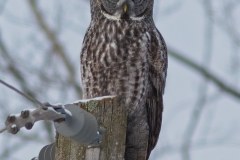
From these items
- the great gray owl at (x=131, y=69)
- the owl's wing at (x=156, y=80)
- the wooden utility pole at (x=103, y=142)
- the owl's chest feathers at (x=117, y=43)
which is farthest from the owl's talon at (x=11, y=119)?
the owl's chest feathers at (x=117, y=43)

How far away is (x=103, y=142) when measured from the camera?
16.8ft

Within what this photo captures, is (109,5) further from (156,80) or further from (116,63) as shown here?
(156,80)

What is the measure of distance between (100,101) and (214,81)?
11.9 m

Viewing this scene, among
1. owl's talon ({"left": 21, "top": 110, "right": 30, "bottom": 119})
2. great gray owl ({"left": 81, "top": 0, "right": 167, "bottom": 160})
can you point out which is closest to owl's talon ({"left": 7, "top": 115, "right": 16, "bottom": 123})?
owl's talon ({"left": 21, "top": 110, "right": 30, "bottom": 119})

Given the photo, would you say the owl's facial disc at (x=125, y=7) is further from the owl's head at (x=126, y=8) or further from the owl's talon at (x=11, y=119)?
the owl's talon at (x=11, y=119)

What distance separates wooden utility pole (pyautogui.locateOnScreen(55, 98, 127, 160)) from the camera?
5090 mm

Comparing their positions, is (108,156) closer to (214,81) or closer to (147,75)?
(147,75)

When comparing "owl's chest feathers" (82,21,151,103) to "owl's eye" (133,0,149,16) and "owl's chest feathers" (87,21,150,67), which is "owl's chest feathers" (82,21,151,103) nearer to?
"owl's chest feathers" (87,21,150,67)

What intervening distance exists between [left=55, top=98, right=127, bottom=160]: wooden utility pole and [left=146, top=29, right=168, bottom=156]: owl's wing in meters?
1.56

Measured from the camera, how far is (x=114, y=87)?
6871 mm

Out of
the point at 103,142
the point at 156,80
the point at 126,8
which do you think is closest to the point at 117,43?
the point at 156,80

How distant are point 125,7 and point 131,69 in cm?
88

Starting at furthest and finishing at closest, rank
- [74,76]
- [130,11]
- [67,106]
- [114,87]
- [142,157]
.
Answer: [74,76] < [130,11] < [114,87] < [142,157] < [67,106]

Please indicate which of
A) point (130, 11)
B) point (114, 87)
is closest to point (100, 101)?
point (114, 87)
